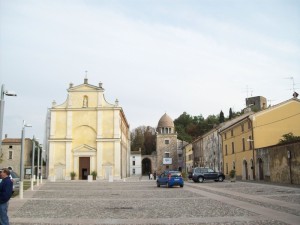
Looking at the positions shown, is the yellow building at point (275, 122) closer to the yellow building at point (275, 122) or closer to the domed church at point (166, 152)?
the yellow building at point (275, 122)

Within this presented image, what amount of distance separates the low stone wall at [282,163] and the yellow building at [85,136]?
2779 cm

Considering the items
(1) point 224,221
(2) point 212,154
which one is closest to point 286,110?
(2) point 212,154

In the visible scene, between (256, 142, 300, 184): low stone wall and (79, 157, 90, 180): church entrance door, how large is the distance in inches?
1207

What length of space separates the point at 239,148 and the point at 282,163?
1430 cm

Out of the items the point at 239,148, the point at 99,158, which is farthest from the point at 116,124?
the point at 239,148

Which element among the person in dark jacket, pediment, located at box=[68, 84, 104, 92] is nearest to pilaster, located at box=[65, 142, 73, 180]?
pediment, located at box=[68, 84, 104, 92]

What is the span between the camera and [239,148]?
45594 millimetres

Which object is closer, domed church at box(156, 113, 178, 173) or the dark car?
the dark car

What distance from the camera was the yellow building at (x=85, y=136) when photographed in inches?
2279

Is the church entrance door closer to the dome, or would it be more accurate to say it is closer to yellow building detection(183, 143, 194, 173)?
yellow building detection(183, 143, 194, 173)

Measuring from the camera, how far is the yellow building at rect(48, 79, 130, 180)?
57.9 meters

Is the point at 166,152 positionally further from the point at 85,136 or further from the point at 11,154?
the point at 85,136

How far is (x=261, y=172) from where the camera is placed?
38250 millimetres

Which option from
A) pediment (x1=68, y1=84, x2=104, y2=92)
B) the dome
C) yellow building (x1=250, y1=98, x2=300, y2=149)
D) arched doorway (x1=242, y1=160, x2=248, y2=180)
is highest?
pediment (x1=68, y1=84, x2=104, y2=92)
